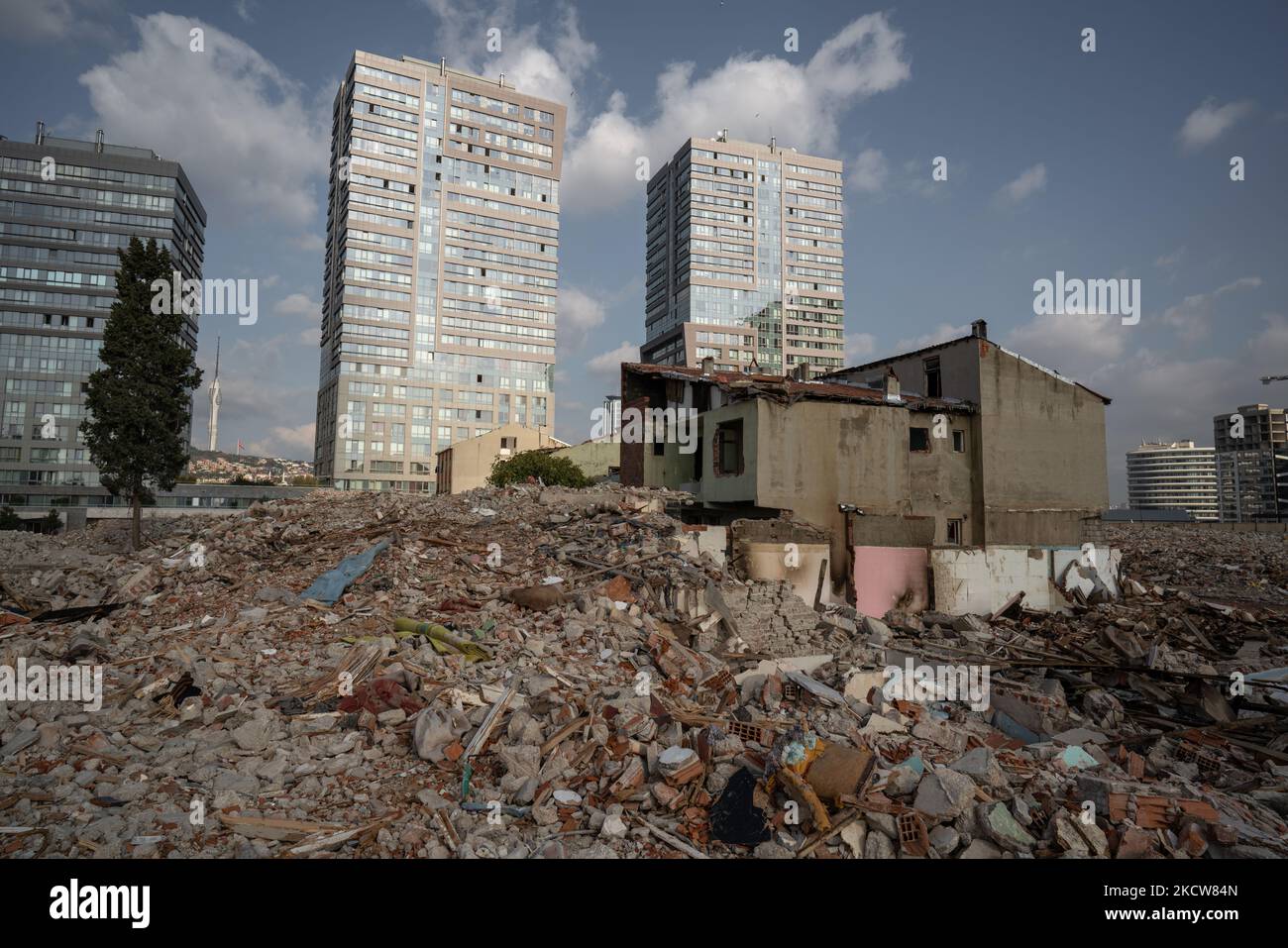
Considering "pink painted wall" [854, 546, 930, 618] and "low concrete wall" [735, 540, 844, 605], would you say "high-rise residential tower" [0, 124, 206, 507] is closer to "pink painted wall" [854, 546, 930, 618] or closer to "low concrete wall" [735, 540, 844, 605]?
"low concrete wall" [735, 540, 844, 605]

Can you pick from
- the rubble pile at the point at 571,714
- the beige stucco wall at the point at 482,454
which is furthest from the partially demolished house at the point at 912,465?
the beige stucco wall at the point at 482,454

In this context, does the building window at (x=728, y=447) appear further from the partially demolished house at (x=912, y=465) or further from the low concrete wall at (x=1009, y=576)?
the low concrete wall at (x=1009, y=576)

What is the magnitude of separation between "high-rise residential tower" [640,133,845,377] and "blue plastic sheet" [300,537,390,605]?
281 feet

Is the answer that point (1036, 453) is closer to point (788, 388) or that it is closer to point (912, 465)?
point (912, 465)

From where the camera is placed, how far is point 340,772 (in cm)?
658

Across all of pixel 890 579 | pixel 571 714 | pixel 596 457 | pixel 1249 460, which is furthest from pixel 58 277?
pixel 1249 460

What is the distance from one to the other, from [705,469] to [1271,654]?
15.6 m

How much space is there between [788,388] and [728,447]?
2901 millimetres

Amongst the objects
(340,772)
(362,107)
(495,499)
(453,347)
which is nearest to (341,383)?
(453,347)

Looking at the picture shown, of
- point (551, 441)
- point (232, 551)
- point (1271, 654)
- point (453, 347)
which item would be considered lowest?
point (1271, 654)

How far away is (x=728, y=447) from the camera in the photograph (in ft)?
75.4

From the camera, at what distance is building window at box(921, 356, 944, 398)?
2756 cm
